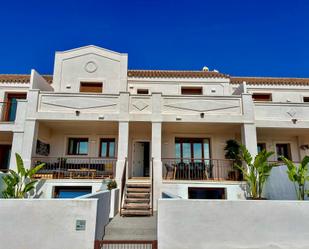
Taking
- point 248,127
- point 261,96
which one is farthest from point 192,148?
point 261,96

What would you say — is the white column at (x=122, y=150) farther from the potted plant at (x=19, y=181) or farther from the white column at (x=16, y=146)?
the white column at (x=16, y=146)

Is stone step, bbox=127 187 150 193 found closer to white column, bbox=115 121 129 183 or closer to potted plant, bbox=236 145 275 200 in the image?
white column, bbox=115 121 129 183

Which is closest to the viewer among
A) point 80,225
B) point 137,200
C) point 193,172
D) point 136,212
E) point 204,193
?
point 80,225

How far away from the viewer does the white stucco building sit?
13.2 m

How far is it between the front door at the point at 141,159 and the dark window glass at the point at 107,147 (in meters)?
1.50

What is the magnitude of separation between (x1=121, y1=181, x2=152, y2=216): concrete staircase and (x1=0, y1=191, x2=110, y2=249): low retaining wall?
3700 millimetres

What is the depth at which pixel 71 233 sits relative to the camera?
21.2ft

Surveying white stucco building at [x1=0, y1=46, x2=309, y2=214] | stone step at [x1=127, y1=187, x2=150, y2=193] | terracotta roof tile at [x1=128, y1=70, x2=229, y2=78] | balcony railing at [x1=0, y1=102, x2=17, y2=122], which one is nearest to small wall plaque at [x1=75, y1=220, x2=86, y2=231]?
white stucco building at [x1=0, y1=46, x2=309, y2=214]

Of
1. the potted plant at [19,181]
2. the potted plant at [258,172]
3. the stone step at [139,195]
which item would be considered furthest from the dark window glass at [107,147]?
the potted plant at [258,172]

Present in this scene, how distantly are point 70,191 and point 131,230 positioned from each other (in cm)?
638

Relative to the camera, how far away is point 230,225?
6855 millimetres

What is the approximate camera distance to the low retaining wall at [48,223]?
6.42 meters

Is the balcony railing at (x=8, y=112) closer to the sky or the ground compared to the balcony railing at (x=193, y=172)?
closer to the sky

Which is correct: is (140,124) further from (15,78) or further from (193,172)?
(15,78)
